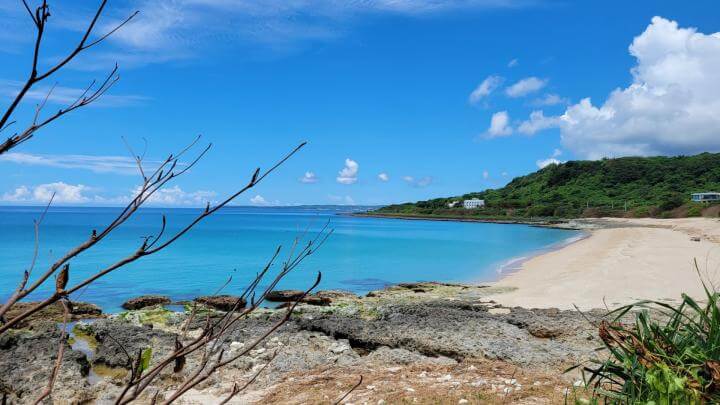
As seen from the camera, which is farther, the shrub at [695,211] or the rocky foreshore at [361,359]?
the shrub at [695,211]

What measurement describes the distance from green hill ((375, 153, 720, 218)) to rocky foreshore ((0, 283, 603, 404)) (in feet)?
272

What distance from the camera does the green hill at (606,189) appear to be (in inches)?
3954

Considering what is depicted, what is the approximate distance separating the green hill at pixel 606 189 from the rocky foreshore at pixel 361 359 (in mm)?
82847

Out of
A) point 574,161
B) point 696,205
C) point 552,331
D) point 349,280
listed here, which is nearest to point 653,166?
point 574,161

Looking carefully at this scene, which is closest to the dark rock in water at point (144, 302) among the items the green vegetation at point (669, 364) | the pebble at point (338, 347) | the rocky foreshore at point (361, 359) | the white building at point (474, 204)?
the rocky foreshore at point (361, 359)

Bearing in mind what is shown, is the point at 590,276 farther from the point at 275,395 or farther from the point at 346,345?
the point at 275,395

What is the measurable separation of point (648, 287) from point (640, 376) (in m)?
15.0

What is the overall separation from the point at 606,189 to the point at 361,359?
409 ft

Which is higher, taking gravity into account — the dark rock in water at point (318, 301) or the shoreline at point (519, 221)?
the shoreline at point (519, 221)

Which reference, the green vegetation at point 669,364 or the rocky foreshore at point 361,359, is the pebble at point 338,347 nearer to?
the rocky foreshore at point 361,359

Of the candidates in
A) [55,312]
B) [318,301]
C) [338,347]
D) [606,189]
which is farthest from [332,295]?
[606,189]

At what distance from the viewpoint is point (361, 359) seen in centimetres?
861

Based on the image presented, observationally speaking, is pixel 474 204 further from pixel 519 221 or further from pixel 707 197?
pixel 707 197

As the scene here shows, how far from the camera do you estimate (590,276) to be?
2086 centimetres
